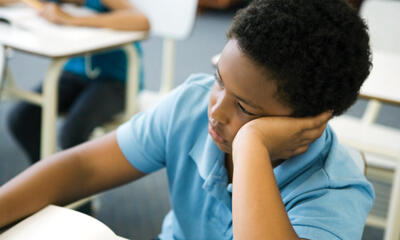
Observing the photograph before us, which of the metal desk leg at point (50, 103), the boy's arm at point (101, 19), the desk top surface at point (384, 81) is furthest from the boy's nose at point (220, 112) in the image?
the boy's arm at point (101, 19)

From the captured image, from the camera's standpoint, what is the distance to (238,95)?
2.09 ft

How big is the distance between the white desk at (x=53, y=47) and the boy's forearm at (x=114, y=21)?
0.03 meters

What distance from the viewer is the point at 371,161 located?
4.92 ft

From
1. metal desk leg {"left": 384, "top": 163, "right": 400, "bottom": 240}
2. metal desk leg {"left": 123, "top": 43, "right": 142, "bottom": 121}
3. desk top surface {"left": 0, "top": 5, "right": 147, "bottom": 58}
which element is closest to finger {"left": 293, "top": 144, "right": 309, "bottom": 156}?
metal desk leg {"left": 384, "top": 163, "right": 400, "bottom": 240}

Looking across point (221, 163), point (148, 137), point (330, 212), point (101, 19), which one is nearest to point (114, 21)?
point (101, 19)

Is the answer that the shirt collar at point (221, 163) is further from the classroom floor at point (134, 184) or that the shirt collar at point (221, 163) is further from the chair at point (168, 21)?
the chair at point (168, 21)

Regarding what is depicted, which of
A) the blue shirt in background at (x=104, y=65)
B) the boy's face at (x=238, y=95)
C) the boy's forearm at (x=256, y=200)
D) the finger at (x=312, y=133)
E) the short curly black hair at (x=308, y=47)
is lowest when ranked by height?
the blue shirt in background at (x=104, y=65)

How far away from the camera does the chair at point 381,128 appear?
1.34 m

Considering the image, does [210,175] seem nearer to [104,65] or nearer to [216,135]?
[216,135]

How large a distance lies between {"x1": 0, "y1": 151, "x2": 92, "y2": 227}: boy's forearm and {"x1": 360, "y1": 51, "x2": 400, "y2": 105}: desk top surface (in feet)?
2.70

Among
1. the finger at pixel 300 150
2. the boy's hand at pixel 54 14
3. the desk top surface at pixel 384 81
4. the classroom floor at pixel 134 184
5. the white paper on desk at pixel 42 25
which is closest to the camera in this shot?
the finger at pixel 300 150

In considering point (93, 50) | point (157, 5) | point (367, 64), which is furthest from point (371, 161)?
point (157, 5)

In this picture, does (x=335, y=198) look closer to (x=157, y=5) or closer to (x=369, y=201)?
(x=369, y=201)

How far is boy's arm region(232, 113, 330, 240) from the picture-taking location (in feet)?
1.87
